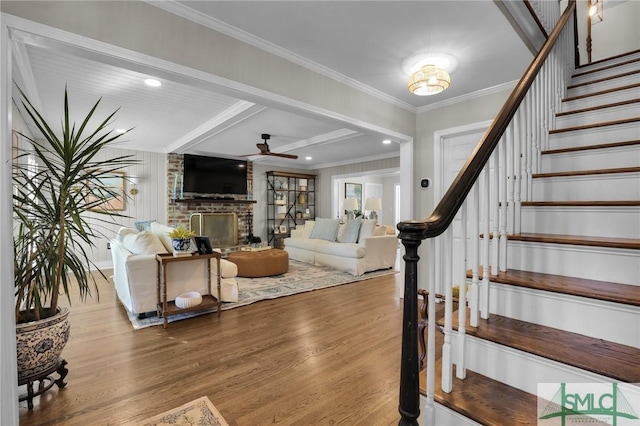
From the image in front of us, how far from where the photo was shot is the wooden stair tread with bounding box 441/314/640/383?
104cm

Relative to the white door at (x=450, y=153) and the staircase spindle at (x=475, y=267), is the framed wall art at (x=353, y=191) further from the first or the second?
the staircase spindle at (x=475, y=267)

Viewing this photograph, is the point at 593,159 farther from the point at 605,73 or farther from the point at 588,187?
the point at 605,73

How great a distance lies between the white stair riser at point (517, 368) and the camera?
3.54 ft

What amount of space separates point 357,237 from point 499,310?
421cm

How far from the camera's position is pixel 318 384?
1960mm

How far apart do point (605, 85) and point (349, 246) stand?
385 cm

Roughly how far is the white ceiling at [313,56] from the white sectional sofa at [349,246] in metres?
2.23

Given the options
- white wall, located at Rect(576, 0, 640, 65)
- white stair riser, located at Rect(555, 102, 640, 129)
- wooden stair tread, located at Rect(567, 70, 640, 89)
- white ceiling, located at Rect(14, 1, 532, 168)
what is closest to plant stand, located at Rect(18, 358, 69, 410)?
white ceiling, located at Rect(14, 1, 532, 168)

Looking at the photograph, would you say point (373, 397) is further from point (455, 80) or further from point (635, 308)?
point (455, 80)

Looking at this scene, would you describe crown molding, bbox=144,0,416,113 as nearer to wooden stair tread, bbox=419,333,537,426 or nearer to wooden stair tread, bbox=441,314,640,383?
wooden stair tread, bbox=441,314,640,383

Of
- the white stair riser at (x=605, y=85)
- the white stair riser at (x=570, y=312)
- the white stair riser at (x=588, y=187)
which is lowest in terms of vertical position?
the white stair riser at (x=570, y=312)

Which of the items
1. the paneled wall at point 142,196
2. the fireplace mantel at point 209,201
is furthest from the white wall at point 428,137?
the paneled wall at point 142,196

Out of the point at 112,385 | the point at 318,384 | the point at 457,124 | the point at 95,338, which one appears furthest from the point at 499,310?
the point at 95,338

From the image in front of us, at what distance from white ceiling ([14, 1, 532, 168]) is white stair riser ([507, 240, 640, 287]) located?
1.68 m
